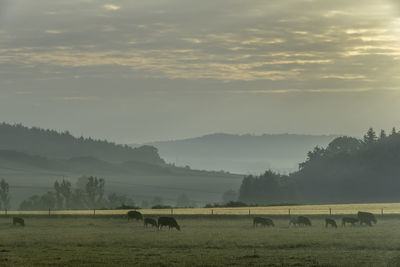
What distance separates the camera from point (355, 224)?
6688cm

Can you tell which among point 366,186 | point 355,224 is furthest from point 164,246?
point 366,186

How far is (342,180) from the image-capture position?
580 ft

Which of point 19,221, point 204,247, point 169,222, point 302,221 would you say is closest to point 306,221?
point 302,221

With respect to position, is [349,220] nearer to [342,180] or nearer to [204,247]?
[204,247]

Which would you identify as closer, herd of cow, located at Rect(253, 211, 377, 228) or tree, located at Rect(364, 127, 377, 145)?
herd of cow, located at Rect(253, 211, 377, 228)

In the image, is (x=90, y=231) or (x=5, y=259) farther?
(x=90, y=231)

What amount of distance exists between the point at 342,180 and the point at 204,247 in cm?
13809

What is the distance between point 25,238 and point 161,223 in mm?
14373

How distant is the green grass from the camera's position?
35500mm

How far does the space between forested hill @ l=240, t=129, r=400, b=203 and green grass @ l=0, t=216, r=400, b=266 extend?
104687mm

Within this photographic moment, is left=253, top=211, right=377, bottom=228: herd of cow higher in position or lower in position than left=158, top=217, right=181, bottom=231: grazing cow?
higher

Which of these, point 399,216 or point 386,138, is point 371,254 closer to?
point 399,216

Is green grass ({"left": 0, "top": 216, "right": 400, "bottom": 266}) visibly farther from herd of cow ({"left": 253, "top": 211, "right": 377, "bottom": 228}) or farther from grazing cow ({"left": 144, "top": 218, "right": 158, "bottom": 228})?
herd of cow ({"left": 253, "top": 211, "right": 377, "bottom": 228})

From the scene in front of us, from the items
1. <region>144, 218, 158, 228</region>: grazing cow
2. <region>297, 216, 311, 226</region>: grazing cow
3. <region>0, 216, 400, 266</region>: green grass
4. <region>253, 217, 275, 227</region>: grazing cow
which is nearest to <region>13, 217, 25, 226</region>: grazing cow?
<region>0, 216, 400, 266</region>: green grass
